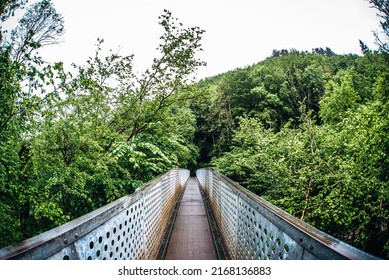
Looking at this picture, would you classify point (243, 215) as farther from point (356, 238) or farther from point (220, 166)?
point (220, 166)

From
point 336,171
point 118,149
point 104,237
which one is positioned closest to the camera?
point 104,237

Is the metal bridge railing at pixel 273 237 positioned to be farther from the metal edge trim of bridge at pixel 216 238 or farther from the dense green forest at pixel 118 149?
the dense green forest at pixel 118 149

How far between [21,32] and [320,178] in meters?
8.53

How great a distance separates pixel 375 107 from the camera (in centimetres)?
689

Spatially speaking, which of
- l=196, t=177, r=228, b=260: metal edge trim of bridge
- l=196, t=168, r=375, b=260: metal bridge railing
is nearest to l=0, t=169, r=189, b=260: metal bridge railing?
l=196, t=177, r=228, b=260: metal edge trim of bridge

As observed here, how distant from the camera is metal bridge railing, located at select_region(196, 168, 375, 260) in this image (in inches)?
46.3

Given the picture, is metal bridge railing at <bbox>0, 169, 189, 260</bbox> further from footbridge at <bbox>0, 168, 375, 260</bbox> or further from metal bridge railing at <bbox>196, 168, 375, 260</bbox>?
metal bridge railing at <bbox>196, 168, 375, 260</bbox>

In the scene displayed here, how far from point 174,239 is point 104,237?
9.57 feet

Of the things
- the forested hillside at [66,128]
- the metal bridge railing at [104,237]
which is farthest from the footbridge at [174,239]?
the forested hillside at [66,128]

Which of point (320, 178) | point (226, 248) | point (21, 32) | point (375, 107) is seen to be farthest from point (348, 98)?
point (21, 32)

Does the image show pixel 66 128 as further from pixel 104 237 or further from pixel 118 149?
pixel 104 237

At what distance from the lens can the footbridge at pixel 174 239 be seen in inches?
46.3

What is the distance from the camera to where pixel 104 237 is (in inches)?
71.8

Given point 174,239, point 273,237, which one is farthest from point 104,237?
point 174,239
